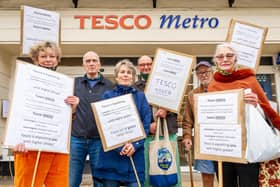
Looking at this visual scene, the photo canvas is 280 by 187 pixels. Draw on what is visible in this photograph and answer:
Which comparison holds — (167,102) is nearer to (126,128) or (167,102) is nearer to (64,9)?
(126,128)

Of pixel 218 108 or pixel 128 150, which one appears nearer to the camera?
pixel 218 108

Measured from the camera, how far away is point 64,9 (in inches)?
255

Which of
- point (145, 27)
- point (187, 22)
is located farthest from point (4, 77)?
point (187, 22)

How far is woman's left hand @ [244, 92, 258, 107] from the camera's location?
7.11ft

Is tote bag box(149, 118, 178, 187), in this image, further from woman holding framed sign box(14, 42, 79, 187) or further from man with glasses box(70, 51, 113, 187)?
woman holding framed sign box(14, 42, 79, 187)

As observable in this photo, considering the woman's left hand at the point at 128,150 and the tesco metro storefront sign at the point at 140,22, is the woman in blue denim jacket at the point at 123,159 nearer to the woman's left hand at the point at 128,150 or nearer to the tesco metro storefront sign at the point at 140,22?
the woman's left hand at the point at 128,150

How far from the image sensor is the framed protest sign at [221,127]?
7.13 ft

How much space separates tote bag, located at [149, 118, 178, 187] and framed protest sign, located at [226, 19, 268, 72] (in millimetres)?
1120

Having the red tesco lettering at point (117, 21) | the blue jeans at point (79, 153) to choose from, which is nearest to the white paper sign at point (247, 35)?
the blue jeans at point (79, 153)

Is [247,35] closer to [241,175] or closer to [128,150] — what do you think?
[241,175]

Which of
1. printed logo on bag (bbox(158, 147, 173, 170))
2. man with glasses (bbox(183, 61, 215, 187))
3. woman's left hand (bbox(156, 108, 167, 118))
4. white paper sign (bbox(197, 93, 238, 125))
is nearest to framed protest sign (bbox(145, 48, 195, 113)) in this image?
woman's left hand (bbox(156, 108, 167, 118))

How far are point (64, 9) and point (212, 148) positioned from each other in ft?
17.0

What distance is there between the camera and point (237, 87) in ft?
7.50

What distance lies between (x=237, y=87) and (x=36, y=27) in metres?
1.97
